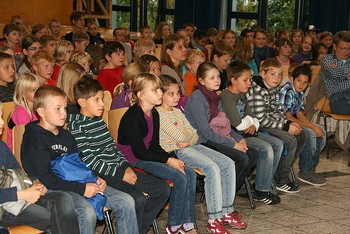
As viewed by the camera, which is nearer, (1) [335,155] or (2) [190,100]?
(2) [190,100]

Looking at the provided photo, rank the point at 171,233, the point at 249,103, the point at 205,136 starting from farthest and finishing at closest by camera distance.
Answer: the point at 249,103, the point at 205,136, the point at 171,233

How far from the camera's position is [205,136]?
465 cm

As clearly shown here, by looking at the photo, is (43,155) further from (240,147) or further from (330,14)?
(330,14)

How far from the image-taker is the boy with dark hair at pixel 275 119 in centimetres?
521

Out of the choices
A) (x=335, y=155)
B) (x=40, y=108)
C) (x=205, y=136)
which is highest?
(x=40, y=108)

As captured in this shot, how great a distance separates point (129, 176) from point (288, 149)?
1.91m

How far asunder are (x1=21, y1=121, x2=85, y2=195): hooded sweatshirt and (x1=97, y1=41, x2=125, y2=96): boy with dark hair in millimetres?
2270

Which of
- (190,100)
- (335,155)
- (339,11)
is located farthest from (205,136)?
(339,11)

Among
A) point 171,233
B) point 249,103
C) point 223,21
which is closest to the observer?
point 171,233

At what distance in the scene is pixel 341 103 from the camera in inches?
250

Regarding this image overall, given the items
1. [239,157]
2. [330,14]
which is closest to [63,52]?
[239,157]

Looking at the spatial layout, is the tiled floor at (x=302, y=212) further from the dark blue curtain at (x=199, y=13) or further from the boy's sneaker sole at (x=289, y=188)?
the dark blue curtain at (x=199, y=13)

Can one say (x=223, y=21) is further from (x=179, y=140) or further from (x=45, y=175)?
(x=45, y=175)

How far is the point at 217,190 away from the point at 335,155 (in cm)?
283
